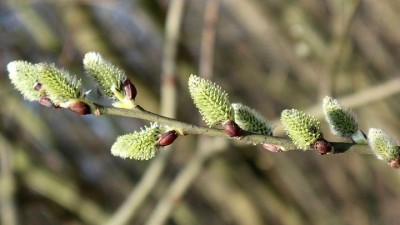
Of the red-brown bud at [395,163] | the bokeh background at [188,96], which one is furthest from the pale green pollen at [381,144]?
the bokeh background at [188,96]

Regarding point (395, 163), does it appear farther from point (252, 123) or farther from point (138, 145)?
point (138, 145)

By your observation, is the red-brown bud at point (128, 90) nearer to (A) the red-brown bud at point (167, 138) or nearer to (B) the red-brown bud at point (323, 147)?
(A) the red-brown bud at point (167, 138)

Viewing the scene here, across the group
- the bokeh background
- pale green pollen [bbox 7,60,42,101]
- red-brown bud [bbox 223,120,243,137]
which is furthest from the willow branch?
the bokeh background

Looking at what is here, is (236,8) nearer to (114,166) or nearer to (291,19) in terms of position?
(291,19)

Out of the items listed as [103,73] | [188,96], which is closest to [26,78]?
[103,73]

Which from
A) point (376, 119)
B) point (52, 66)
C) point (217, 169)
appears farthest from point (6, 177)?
point (52, 66)
